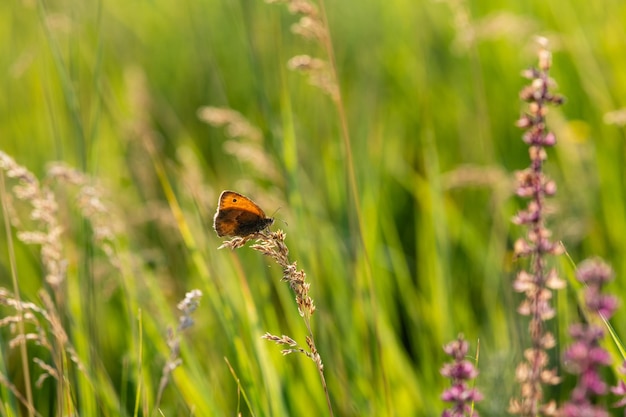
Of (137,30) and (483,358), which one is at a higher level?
(137,30)

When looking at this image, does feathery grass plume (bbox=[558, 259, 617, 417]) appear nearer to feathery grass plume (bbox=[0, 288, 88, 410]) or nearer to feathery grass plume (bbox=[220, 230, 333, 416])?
feathery grass plume (bbox=[220, 230, 333, 416])

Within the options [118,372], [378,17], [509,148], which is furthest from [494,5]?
[118,372]

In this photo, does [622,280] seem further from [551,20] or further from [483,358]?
[551,20]

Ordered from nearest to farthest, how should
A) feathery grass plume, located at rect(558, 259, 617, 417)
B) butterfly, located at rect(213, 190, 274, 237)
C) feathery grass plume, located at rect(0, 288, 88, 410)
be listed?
feathery grass plume, located at rect(558, 259, 617, 417)
feathery grass plume, located at rect(0, 288, 88, 410)
butterfly, located at rect(213, 190, 274, 237)

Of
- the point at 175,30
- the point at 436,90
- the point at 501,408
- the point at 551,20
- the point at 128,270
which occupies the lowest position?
the point at 501,408

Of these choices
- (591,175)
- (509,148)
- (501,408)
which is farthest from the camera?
(509,148)

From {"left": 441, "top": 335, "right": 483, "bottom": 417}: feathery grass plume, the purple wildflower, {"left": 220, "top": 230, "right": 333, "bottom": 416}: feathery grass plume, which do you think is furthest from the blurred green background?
the purple wildflower

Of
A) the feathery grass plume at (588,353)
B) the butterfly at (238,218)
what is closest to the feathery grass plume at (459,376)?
the feathery grass plume at (588,353)
